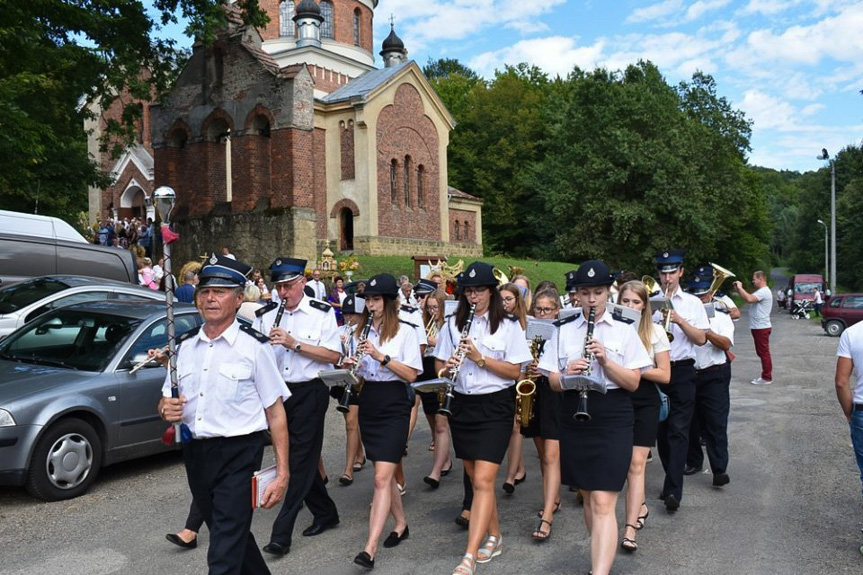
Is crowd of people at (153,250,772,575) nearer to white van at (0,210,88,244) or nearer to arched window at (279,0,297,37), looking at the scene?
white van at (0,210,88,244)

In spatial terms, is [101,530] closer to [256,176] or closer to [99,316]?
[99,316]

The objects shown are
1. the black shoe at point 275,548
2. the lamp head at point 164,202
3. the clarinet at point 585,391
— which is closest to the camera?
the lamp head at point 164,202

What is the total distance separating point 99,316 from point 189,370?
4.92m

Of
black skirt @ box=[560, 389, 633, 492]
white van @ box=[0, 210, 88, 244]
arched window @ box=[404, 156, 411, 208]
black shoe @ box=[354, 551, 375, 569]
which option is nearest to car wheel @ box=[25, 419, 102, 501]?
black shoe @ box=[354, 551, 375, 569]

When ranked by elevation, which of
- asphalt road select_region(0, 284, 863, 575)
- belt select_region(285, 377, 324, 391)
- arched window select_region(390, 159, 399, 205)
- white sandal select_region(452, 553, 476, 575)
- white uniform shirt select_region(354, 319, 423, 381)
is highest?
arched window select_region(390, 159, 399, 205)

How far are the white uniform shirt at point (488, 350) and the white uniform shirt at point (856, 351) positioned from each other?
87.3 inches

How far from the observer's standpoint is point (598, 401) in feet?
15.7

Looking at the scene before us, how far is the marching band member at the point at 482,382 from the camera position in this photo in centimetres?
517

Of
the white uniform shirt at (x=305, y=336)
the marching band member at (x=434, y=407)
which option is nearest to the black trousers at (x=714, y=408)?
the marching band member at (x=434, y=407)

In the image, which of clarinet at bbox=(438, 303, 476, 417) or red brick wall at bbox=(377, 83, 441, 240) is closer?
clarinet at bbox=(438, 303, 476, 417)

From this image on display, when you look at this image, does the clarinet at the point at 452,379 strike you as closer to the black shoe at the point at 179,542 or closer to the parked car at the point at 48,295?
the black shoe at the point at 179,542

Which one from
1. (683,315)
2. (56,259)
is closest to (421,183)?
(56,259)

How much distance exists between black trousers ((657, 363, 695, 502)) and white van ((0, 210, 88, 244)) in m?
10.9

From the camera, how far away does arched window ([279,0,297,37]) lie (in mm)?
46750
